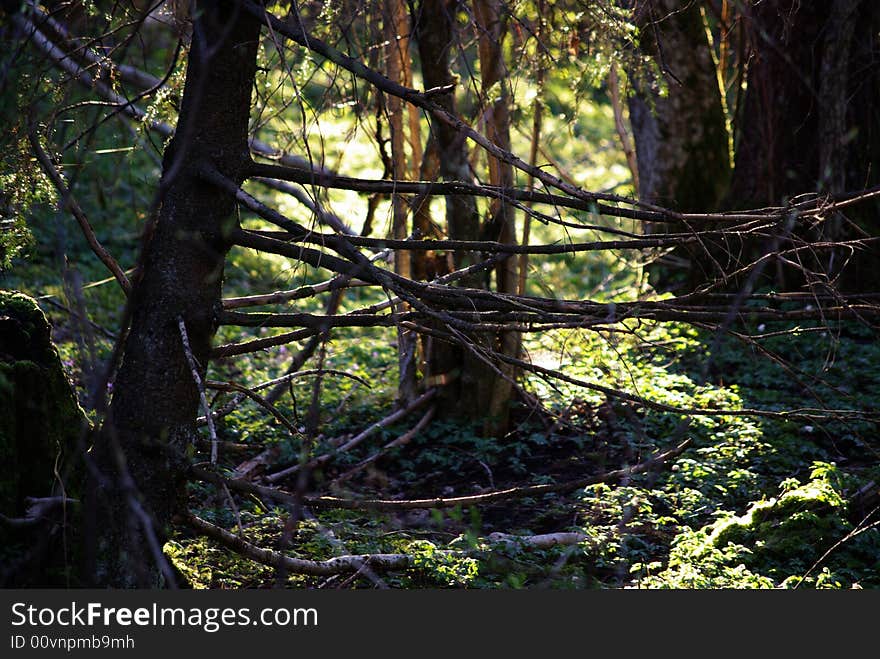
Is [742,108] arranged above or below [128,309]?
above

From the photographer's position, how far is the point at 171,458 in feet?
11.5

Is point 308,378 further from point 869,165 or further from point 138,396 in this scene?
point 869,165

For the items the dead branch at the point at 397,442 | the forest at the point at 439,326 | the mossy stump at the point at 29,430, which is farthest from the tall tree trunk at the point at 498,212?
the mossy stump at the point at 29,430

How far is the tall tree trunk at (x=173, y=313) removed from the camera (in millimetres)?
3410

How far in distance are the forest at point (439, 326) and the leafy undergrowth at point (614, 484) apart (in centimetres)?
3

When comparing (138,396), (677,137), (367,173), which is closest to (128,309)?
(138,396)

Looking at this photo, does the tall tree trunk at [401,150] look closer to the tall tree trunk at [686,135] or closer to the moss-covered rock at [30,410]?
the moss-covered rock at [30,410]

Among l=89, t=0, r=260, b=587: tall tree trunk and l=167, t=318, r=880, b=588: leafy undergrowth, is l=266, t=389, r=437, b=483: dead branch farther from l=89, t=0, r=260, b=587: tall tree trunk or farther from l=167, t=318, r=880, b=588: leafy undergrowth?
l=89, t=0, r=260, b=587: tall tree trunk

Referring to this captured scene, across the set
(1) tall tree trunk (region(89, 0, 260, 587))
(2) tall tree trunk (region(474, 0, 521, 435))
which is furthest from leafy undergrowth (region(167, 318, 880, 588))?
(1) tall tree trunk (region(89, 0, 260, 587))

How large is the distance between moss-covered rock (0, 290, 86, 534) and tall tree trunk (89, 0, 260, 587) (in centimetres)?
40

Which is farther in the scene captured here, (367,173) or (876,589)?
(367,173)

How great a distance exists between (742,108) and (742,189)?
90cm

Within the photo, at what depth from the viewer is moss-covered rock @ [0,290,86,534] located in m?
3.67

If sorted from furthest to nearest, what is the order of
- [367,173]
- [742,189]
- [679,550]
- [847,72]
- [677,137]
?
[367,173] < [677,137] < [742,189] < [847,72] < [679,550]
